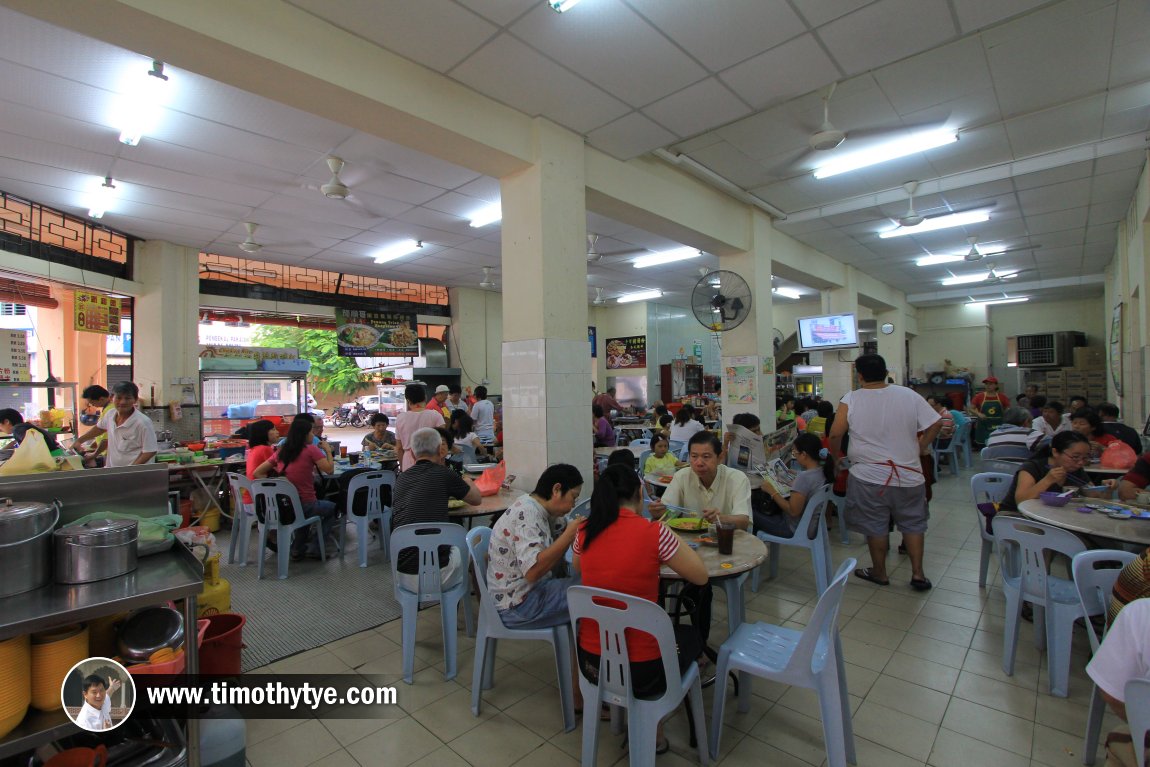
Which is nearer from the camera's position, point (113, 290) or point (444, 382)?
point (113, 290)

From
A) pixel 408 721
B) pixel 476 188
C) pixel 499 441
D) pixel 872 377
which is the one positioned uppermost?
pixel 476 188

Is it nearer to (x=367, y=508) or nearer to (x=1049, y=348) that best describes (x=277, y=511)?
(x=367, y=508)

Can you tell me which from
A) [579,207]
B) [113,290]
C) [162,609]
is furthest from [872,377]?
[113,290]

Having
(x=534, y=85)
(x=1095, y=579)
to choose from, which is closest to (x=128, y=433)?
(x=534, y=85)

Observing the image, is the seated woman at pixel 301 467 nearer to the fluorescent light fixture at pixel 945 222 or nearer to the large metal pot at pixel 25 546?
the large metal pot at pixel 25 546

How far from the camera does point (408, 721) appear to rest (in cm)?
251

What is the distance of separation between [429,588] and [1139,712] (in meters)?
2.77

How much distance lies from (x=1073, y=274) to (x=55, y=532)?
586 inches

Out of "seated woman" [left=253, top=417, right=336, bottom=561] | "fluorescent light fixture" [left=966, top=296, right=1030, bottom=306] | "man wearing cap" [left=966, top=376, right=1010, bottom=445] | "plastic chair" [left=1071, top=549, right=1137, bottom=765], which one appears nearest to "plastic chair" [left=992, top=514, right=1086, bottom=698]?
"plastic chair" [left=1071, top=549, right=1137, bottom=765]

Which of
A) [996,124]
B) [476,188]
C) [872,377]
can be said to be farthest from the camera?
[476,188]

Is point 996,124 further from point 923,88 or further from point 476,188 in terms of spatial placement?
point 476,188

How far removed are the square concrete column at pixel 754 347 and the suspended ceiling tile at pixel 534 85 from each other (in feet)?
10.4

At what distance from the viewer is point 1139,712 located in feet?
4.82

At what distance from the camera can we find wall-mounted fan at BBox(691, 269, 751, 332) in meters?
6.04
